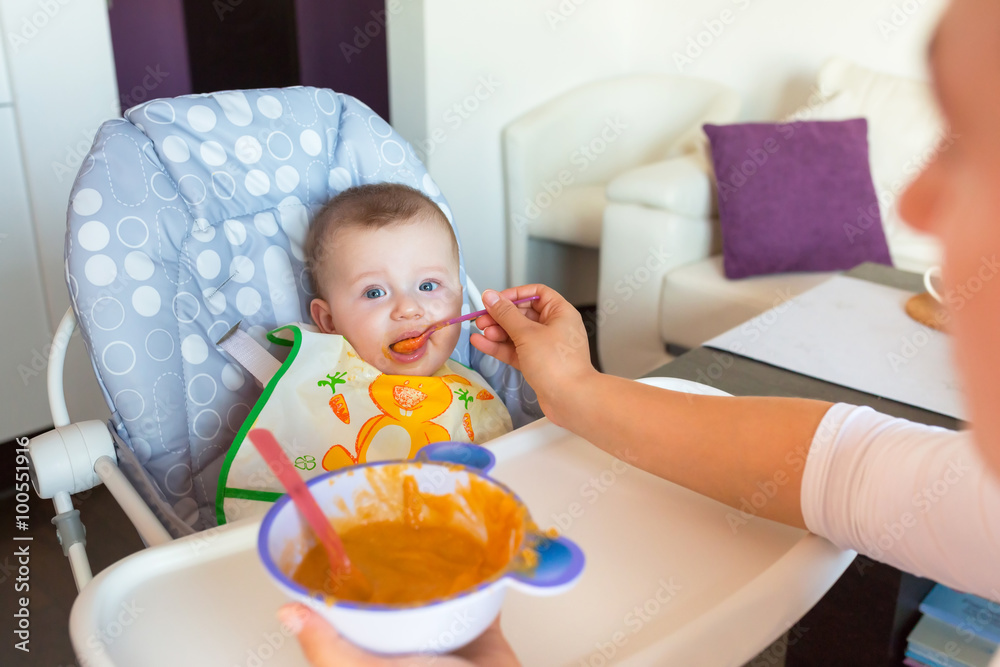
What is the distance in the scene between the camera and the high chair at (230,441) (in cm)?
63

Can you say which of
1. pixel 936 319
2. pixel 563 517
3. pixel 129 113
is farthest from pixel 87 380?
pixel 936 319

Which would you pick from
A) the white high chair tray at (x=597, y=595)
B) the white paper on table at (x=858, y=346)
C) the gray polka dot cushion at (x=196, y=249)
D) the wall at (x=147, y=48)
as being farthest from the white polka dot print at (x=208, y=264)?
the wall at (x=147, y=48)

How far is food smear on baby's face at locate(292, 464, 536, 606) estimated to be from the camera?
49 cm

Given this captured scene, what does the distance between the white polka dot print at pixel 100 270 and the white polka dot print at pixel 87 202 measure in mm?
56

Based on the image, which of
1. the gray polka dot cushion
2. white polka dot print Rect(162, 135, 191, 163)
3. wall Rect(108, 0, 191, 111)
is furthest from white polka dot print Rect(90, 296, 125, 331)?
wall Rect(108, 0, 191, 111)

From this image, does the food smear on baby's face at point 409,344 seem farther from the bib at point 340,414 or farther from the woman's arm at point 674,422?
the woman's arm at point 674,422

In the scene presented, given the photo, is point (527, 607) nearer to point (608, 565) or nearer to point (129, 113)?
point (608, 565)

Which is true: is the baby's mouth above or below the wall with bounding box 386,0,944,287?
below

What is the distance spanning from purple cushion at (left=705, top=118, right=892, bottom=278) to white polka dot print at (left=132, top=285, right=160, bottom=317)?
1738mm

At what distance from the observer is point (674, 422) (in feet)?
2.55

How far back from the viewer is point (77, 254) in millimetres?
970

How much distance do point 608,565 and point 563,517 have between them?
70 mm

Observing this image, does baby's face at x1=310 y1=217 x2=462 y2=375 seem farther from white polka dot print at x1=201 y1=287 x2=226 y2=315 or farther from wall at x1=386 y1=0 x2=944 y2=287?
wall at x1=386 y1=0 x2=944 y2=287

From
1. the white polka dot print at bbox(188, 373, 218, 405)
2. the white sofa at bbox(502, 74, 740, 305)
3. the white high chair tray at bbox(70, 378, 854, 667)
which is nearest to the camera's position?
the white high chair tray at bbox(70, 378, 854, 667)
